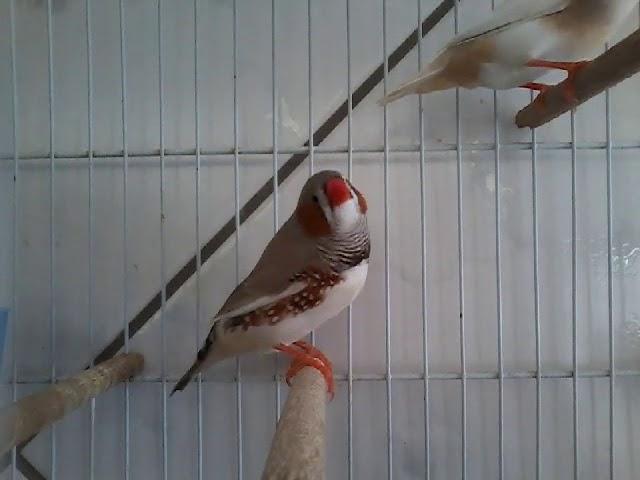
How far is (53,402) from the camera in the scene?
2.26ft

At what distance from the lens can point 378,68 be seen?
0.95m

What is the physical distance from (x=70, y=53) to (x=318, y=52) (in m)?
0.39

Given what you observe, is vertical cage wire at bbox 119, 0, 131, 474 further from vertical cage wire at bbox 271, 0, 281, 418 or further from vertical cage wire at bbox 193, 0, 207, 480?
vertical cage wire at bbox 271, 0, 281, 418

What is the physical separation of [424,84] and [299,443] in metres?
0.50

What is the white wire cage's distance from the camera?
3.02 ft

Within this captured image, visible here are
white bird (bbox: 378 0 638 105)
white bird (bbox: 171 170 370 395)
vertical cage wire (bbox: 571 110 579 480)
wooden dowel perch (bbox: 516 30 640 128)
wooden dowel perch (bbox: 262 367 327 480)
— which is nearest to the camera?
wooden dowel perch (bbox: 262 367 327 480)

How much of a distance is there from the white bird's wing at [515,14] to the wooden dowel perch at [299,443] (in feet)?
1.43

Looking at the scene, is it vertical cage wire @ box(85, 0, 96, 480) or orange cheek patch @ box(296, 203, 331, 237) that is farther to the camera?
vertical cage wire @ box(85, 0, 96, 480)

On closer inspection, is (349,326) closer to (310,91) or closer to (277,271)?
(277,271)

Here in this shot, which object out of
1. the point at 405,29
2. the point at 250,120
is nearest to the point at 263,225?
the point at 250,120

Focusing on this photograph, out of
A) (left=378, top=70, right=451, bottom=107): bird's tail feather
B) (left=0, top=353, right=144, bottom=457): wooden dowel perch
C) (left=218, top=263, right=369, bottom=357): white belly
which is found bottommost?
(left=0, top=353, right=144, bottom=457): wooden dowel perch

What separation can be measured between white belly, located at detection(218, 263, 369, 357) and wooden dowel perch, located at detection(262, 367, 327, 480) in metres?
0.17

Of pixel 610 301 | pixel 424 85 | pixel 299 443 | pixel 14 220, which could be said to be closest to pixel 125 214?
pixel 14 220

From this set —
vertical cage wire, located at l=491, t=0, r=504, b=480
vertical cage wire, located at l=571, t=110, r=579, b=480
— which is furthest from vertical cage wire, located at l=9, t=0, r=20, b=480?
vertical cage wire, located at l=571, t=110, r=579, b=480
